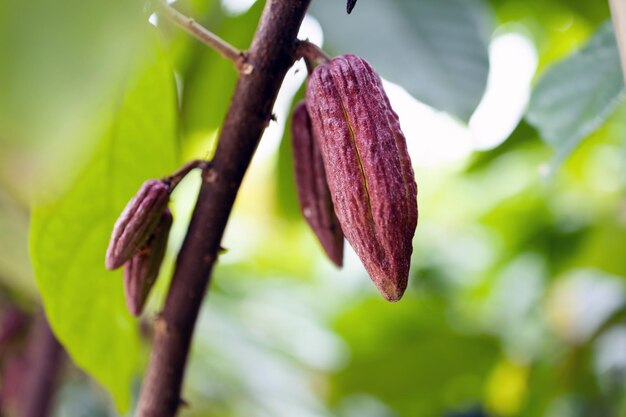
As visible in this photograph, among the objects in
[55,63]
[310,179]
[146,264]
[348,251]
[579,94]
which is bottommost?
[55,63]

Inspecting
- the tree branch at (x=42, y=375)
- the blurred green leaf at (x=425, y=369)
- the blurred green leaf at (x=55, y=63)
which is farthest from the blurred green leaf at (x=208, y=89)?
the blurred green leaf at (x=55, y=63)

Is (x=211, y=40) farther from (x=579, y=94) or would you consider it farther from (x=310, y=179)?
(x=579, y=94)

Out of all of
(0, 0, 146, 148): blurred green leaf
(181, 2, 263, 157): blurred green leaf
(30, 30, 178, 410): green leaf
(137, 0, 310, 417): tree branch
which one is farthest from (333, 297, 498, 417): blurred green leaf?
(0, 0, 146, 148): blurred green leaf

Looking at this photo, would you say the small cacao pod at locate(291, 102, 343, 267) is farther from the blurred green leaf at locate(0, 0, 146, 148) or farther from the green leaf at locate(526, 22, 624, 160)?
the blurred green leaf at locate(0, 0, 146, 148)

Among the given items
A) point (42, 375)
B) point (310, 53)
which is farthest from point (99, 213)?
point (42, 375)

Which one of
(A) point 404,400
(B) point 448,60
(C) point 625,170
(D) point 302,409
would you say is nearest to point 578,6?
(B) point 448,60

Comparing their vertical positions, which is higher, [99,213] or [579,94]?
[579,94]
